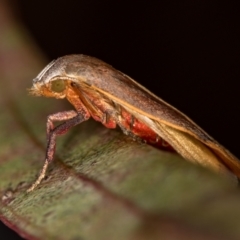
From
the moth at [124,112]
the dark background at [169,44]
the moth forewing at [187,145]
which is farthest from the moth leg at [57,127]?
the dark background at [169,44]

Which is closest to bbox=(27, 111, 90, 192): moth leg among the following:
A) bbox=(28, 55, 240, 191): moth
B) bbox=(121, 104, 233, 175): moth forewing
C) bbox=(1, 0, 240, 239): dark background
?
bbox=(28, 55, 240, 191): moth

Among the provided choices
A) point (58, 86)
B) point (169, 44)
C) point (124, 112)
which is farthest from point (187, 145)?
point (169, 44)

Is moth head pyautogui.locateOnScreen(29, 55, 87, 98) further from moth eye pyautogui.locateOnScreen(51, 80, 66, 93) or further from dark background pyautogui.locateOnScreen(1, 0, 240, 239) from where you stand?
dark background pyautogui.locateOnScreen(1, 0, 240, 239)

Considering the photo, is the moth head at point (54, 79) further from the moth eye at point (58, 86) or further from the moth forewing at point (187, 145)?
the moth forewing at point (187, 145)

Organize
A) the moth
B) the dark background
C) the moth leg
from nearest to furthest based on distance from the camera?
the moth leg → the moth → the dark background

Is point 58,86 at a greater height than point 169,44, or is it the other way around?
point 58,86

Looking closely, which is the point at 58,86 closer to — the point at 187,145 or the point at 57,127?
the point at 57,127

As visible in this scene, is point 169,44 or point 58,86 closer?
point 58,86
